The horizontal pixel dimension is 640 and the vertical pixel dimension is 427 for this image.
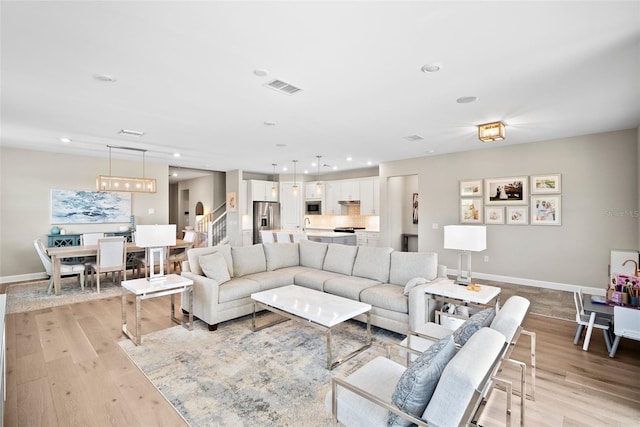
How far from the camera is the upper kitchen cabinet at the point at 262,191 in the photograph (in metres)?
9.52

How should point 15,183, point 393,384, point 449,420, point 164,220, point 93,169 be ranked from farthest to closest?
point 164,220, point 93,169, point 15,183, point 393,384, point 449,420

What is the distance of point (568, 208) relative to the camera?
5324 mm

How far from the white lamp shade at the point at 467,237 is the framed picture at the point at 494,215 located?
3398 mm

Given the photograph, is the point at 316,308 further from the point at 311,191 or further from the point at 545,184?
the point at 311,191

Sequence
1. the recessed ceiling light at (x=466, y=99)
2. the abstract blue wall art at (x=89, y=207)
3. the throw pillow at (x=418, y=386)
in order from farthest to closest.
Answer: the abstract blue wall art at (x=89, y=207), the recessed ceiling light at (x=466, y=99), the throw pillow at (x=418, y=386)

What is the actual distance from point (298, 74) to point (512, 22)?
5.67 ft

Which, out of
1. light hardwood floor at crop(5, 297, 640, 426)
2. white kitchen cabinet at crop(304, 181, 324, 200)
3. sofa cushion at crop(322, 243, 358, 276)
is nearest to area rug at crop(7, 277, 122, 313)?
light hardwood floor at crop(5, 297, 640, 426)

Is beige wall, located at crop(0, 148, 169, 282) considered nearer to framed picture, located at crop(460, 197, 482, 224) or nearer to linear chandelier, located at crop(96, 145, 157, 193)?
linear chandelier, located at crop(96, 145, 157, 193)

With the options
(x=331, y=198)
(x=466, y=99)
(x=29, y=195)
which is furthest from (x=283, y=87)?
(x=331, y=198)

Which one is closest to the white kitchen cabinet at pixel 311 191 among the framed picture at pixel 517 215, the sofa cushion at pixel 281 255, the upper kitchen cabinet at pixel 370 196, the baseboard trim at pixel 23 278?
the upper kitchen cabinet at pixel 370 196

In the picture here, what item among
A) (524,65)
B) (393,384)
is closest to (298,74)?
(524,65)

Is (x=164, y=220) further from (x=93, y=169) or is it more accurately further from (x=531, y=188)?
(x=531, y=188)

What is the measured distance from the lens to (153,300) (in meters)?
4.89

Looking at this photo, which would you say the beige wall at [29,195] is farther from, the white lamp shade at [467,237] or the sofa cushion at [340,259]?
the white lamp shade at [467,237]
